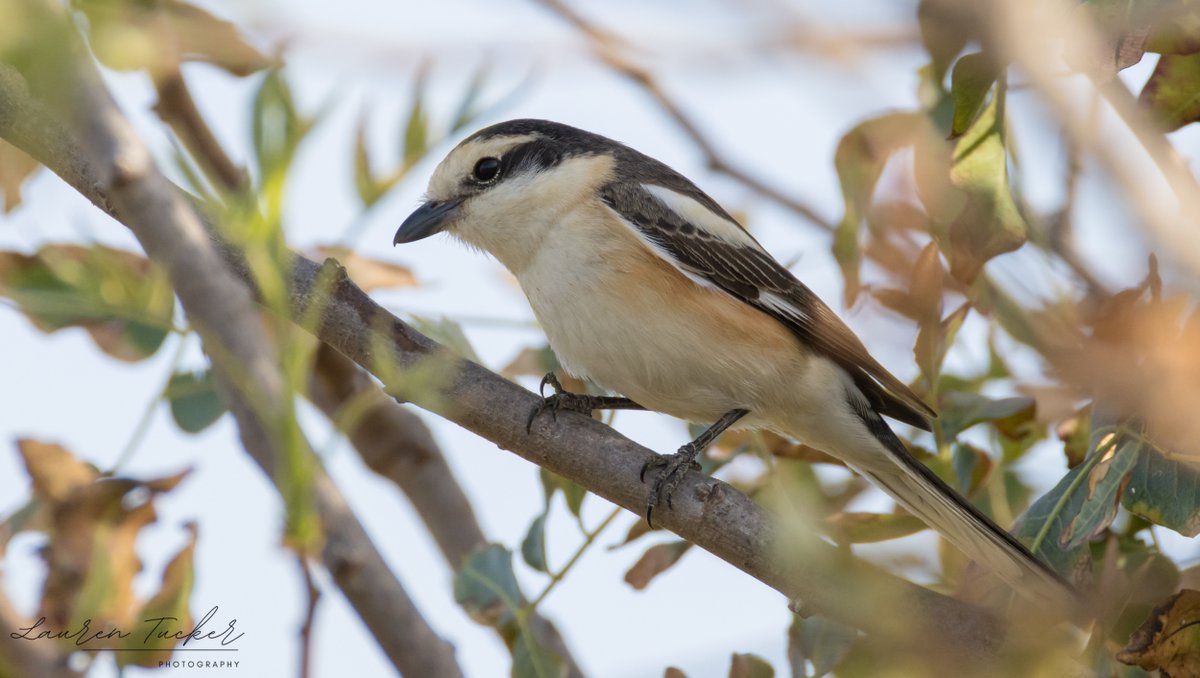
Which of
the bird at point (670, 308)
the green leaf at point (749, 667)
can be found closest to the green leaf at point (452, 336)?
the bird at point (670, 308)

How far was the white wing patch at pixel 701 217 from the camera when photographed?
4246mm

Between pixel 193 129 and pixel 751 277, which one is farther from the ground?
pixel 193 129

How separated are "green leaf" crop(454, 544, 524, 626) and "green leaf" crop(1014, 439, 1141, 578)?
46.9 inches

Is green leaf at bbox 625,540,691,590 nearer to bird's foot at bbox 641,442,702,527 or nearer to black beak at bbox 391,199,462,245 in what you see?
bird's foot at bbox 641,442,702,527

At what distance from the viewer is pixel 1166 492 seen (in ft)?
7.72

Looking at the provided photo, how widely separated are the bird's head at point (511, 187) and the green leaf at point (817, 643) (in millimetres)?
1854

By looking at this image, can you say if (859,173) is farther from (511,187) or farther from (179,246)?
(179,246)

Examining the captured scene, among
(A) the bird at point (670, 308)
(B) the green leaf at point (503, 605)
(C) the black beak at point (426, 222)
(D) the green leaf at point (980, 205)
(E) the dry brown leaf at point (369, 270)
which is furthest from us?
(C) the black beak at point (426, 222)

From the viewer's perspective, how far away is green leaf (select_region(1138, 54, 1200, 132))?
2486 millimetres

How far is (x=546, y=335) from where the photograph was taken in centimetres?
387

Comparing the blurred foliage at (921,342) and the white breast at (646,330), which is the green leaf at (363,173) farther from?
the white breast at (646,330)

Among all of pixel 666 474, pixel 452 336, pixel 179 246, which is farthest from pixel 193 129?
pixel 179 246

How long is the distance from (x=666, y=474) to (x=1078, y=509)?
94 cm

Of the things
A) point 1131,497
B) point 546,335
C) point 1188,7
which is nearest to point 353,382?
point 546,335
